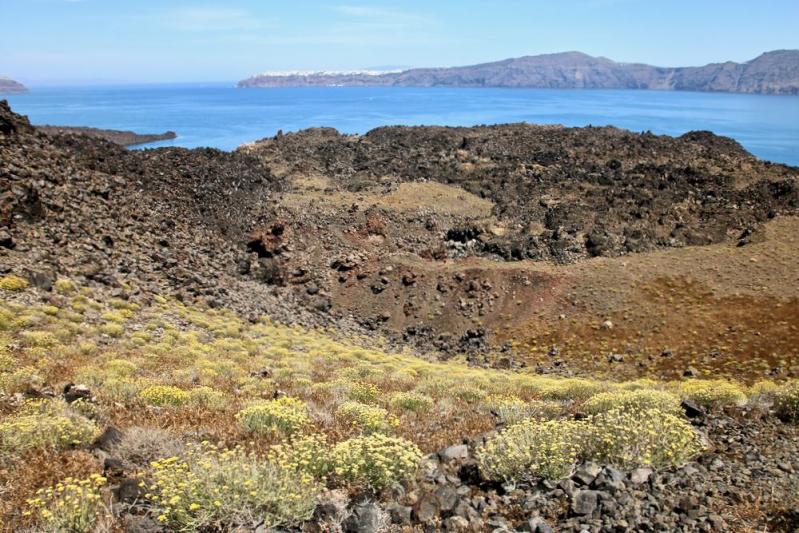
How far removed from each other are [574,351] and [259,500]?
19475mm

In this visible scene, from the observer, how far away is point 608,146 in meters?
53.9

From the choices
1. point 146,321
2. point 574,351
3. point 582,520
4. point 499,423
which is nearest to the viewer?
point 582,520

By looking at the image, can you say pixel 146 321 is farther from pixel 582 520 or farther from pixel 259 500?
pixel 582 520

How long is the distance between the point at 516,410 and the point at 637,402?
6.78ft

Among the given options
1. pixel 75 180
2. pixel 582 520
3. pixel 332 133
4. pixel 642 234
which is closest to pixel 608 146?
pixel 642 234

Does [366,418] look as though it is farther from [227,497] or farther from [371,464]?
[227,497]

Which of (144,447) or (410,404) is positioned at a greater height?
(144,447)

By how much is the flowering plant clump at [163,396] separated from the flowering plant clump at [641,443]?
21.6 feet

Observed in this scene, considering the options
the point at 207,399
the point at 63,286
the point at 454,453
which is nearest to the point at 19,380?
the point at 207,399

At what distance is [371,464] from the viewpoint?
6309 millimetres

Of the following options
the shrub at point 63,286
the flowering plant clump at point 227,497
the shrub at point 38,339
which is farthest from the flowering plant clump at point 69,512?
the shrub at point 63,286

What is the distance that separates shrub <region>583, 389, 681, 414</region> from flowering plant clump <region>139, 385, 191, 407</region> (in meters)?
7.32

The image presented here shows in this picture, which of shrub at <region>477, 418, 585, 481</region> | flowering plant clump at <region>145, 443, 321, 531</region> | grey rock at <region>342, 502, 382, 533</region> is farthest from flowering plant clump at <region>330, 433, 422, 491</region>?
shrub at <region>477, 418, 585, 481</region>

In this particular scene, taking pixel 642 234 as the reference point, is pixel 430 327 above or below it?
below
